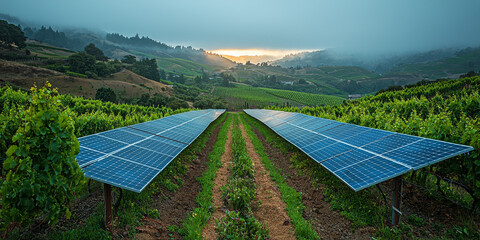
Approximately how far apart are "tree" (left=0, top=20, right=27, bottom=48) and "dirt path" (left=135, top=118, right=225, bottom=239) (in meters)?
133

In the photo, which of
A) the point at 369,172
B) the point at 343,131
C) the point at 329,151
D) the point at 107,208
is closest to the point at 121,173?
the point at 107,208

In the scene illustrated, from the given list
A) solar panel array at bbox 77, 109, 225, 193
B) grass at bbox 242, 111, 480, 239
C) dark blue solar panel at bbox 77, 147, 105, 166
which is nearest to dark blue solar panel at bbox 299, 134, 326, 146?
grass at bbox 242, 111, 480, 239

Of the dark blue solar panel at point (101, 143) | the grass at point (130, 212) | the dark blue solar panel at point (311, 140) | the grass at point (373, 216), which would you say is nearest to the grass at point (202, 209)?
the grass at point (130, 212)

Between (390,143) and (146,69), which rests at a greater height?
(146,69)

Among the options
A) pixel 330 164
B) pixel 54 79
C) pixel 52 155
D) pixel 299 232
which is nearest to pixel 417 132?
pixel 330 164

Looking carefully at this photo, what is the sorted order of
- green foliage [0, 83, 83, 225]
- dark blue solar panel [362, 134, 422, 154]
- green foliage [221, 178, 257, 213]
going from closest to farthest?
1. green foliage [0, 83, 83, 225]
2. green foliage [221, 178, 257, 213]
3. dark blue solar panel [362, 134, 422, 154]

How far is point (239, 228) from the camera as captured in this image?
6562mm

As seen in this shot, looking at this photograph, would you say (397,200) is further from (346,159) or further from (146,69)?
(146,69)

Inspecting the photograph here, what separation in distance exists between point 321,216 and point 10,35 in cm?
14111

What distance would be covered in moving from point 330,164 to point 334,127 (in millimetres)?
5710

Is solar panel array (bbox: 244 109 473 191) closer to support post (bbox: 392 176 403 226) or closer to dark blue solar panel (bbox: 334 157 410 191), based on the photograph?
dark blue solar panel (bbox: 334 157 410 191)

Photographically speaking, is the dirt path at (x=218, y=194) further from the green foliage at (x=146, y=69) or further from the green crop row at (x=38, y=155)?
the green foliage at (x=146, y=69)

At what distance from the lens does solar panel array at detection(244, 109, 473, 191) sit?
249 inches

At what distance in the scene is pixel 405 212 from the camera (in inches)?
284
